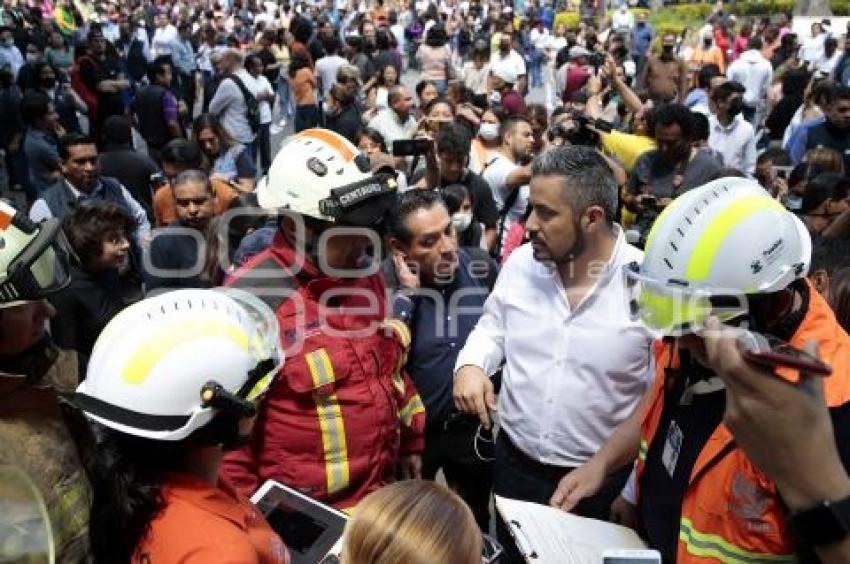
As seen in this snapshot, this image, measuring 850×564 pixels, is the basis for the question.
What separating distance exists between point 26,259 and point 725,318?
5.22ft

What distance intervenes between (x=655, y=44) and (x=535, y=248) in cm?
1560

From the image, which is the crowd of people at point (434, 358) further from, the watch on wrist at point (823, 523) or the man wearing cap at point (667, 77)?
the man wearing cap at point (667, 77)

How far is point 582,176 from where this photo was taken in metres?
2.78

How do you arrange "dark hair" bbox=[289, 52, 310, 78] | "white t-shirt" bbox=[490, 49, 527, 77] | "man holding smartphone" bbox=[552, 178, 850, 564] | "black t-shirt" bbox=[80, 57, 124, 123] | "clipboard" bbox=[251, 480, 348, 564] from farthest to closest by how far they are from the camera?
"dark hair" bbox=[289, 52, 310, 78]
"white t-shirt" bbox=[490, 49, 527, 77]
"black t-shirt" bbox=[80, 57, 124, 123]
"clipboard" bbox=[251, 480, 348, 564]
"man holding smartphone" bbox=[552, 178, 850, 564]

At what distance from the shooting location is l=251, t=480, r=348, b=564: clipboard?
2.21m

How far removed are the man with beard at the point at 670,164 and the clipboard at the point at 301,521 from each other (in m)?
3.40

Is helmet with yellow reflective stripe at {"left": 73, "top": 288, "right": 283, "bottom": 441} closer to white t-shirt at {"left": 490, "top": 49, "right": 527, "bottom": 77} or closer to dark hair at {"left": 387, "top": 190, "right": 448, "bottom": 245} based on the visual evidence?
dark hair at {"left": 387, "top": 190, "right": 448, "bottom": 245}

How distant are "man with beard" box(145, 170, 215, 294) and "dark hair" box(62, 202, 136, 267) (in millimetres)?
500

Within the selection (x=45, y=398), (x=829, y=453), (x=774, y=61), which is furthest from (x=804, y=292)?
(x=774, y=61)

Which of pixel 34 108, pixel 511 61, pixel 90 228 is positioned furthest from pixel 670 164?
pixel 511 61

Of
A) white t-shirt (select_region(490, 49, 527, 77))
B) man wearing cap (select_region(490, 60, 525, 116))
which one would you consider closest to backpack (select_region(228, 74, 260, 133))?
man wearing cap (select_region(490, 60, 525, 116))

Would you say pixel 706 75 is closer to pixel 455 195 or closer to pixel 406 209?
pixel 455 195

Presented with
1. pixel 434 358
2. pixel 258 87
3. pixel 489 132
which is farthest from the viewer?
pixel 258 87

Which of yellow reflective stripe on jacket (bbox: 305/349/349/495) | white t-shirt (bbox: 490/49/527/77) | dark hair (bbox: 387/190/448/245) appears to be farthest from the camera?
white t-shirt (bbox: 490/49/527/77)
